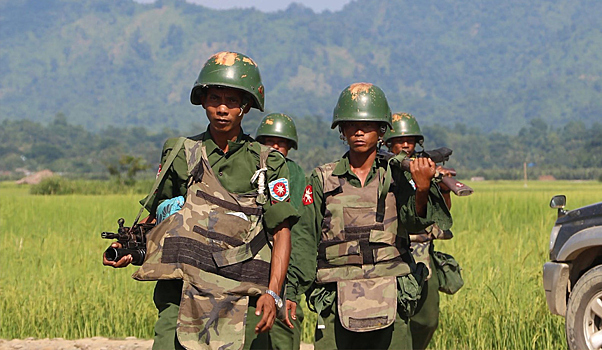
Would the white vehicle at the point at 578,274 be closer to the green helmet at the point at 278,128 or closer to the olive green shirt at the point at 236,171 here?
the olive green shirt at the point at 236,171

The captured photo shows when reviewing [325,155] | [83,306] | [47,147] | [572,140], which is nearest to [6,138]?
[47,147]

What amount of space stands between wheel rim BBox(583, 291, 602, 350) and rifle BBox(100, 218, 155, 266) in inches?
111

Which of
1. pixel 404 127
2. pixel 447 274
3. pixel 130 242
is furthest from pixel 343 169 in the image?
pixel 404 127

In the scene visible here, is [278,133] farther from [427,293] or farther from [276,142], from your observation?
[427,293]

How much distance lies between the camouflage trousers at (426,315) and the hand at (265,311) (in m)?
2.21

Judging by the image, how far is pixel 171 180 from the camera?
4.20m

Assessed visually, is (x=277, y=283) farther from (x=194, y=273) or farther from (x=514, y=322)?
(x=514, y=322)

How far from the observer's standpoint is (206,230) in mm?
3992

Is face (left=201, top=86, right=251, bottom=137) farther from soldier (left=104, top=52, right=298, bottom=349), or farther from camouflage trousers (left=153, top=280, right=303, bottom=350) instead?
camouflage trousers (left=153, top=280, right=303, bottom=350)

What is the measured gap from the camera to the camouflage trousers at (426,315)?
19.6ft

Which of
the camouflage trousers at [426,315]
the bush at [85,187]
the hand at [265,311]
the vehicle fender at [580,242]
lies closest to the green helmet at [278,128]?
the camouflage trousers at [426,315]

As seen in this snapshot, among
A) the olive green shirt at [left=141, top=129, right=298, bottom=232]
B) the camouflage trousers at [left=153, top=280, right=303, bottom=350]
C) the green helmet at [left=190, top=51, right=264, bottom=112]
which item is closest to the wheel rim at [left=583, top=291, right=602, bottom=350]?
the camouflage trousers at [left=153, top=280, right=303, bottom=350]

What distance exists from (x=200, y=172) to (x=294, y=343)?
1478mm

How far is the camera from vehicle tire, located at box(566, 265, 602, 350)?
5.43 metres
